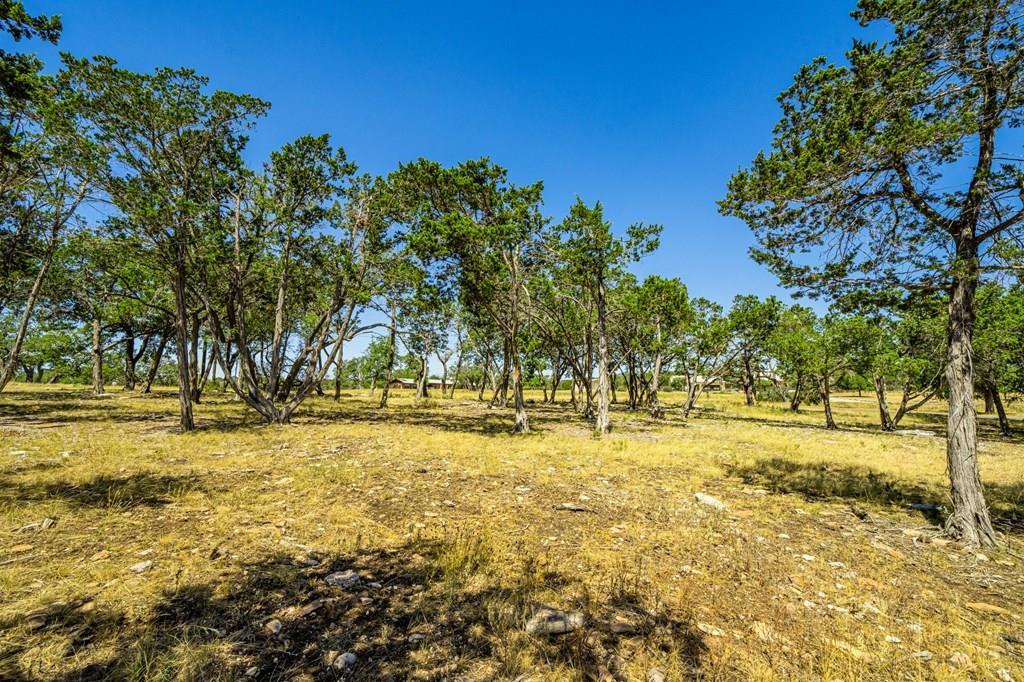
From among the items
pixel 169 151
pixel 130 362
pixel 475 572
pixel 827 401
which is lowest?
pixel 475 572

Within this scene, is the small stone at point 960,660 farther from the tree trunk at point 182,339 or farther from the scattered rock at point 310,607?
the tree trunk at point 182,339

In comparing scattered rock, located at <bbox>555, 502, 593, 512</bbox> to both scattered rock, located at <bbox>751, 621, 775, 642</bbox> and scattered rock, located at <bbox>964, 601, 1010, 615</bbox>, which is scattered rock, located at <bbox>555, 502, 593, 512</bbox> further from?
scattered rock, located at <bbox>964, 601, 1010, 615</bbox>

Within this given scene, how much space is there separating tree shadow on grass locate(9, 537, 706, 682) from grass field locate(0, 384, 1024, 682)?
3 centimetres

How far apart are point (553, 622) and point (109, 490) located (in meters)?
9.13

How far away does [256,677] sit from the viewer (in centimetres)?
332

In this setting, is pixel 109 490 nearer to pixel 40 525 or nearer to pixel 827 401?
pixel 40 525

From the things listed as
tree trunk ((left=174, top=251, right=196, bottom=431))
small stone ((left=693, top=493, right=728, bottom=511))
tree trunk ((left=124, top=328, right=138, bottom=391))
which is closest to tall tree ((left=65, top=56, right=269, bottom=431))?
tree trunk ((left=174, top=251, right=196, bottom=431))

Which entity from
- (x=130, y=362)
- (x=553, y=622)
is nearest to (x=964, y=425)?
(x=553, y=622)

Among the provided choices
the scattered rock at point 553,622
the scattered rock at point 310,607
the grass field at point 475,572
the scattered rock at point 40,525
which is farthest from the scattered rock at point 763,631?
the scattered rock at point 40,525

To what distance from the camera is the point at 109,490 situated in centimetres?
773

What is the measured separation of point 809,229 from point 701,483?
6729 millimetres

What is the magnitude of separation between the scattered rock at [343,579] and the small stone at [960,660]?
6427 mm

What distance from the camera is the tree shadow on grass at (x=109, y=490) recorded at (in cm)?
721

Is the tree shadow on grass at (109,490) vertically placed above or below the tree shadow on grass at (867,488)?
above
